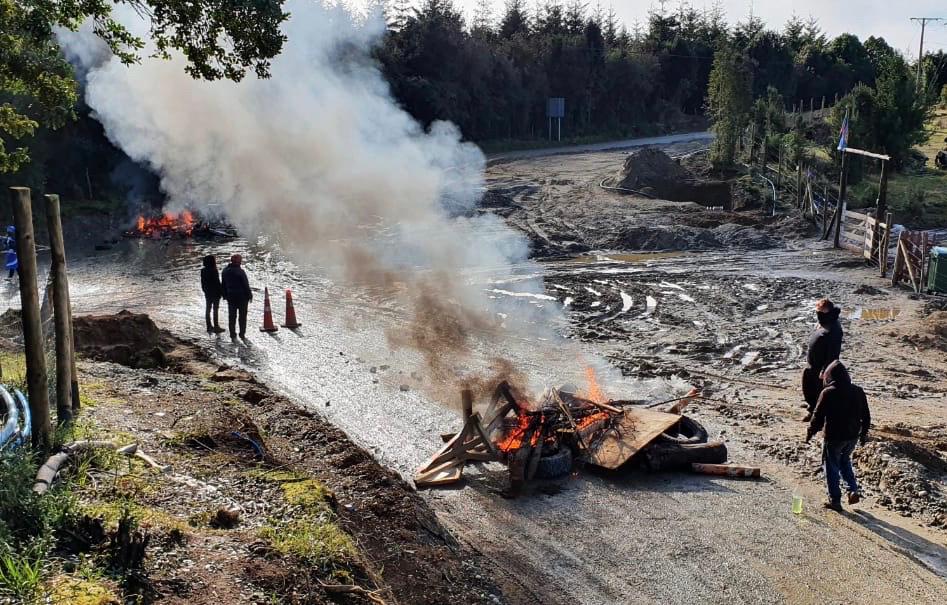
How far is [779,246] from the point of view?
934 inches

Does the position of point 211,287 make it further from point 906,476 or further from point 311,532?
point 906,476

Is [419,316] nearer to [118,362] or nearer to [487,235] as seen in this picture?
[118,362]

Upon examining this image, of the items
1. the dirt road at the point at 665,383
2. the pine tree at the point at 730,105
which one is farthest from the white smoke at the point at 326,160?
the pine tree at the point at 730,105

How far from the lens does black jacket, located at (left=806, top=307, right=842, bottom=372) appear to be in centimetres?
945

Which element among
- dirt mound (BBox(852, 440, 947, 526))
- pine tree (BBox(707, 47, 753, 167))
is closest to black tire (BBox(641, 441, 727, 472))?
dirt mound (BBox(852, 440, 947, 526))

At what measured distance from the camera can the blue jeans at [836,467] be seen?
768cm

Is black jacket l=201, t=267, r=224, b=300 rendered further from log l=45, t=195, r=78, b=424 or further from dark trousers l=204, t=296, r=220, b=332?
log l=45, t=195, r=78, b=424

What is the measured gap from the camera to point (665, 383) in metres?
12.0

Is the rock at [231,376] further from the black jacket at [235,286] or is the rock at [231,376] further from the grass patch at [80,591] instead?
the grass patch at [80,591]

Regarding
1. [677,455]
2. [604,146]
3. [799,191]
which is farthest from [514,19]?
[677,455]

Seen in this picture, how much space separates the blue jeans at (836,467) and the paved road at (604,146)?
34.6 meters

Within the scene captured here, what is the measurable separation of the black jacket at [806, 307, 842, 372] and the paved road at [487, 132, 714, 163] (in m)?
32.6

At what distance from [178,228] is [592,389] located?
18.9 meters

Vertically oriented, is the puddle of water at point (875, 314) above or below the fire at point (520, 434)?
below
